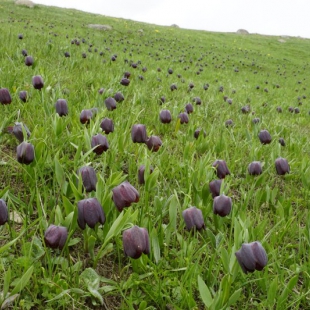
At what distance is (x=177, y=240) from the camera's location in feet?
6.18

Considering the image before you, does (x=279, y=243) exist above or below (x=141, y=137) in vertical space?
below

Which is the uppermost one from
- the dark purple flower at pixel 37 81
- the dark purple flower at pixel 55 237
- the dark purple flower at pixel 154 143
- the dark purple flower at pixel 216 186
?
the dark purple flower at pixel 37 81

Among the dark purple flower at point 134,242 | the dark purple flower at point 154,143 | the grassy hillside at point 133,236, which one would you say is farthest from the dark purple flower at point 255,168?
the dark purple flower at point 134,242

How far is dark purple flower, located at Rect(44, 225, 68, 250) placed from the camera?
4.63ft

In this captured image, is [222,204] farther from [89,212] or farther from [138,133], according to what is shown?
[138,133]

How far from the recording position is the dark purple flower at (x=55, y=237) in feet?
4.63

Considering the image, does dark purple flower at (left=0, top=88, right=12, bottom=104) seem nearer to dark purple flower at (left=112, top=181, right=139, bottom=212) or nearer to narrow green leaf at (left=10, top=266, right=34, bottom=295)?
dark purple flower at (left=112, top=181, right=139, bottom=212)

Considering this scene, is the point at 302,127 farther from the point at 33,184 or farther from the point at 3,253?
the point at 3,253

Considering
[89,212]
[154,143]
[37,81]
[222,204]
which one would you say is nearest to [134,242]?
[89,212]

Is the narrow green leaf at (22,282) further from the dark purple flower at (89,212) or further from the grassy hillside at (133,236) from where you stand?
the dark purple flower at (89,212)

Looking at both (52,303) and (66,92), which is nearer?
(52,303)

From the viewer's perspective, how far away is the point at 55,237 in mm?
1419

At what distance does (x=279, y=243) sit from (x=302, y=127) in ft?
14.6

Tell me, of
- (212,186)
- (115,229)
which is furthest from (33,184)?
(212,186)
